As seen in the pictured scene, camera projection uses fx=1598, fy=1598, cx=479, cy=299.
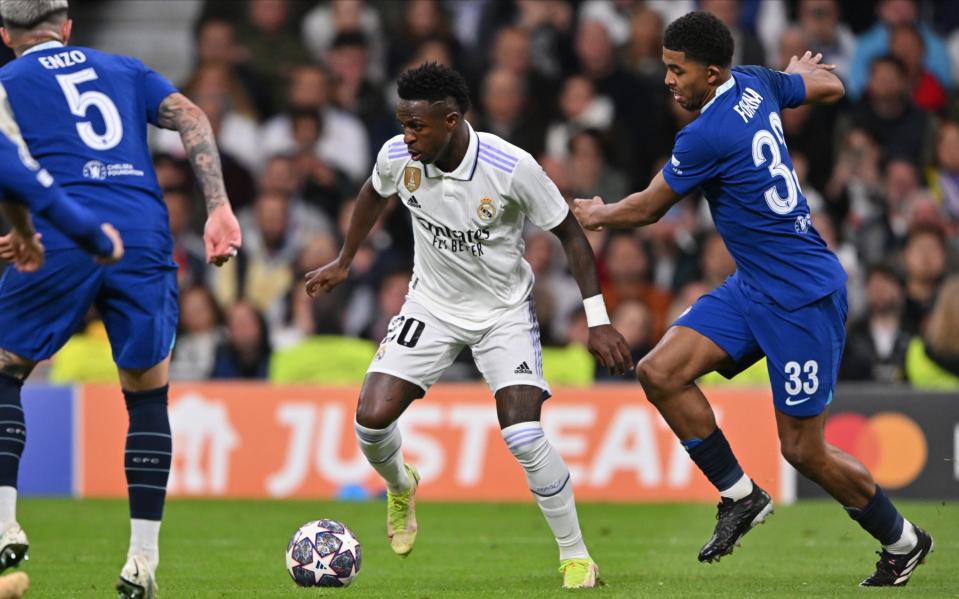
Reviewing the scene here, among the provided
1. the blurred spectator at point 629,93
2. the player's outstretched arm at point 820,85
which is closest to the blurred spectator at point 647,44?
the blurred spectator at point 629,93

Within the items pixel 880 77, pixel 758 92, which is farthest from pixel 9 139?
pixel 880 77

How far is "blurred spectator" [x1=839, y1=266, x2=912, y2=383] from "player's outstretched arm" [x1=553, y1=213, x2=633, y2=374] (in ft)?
19.8

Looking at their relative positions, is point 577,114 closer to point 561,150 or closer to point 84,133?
point 561,150

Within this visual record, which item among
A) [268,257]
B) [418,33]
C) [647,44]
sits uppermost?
[647,44]

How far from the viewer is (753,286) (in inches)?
297

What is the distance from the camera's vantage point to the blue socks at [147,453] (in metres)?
6.66

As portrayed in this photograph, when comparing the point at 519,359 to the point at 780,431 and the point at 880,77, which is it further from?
the point at 880,77

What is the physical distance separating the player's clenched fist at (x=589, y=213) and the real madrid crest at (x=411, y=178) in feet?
2.87

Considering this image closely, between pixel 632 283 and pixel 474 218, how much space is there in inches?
242

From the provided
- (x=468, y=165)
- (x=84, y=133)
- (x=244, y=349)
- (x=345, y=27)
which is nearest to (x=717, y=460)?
(x=468, y=165)

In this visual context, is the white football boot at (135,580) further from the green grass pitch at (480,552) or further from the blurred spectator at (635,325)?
the blurred spectator at (635,325)

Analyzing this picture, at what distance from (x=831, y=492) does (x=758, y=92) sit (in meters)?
1.92

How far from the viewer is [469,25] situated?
16.3 m

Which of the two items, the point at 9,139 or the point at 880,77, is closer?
the point at 9,139
